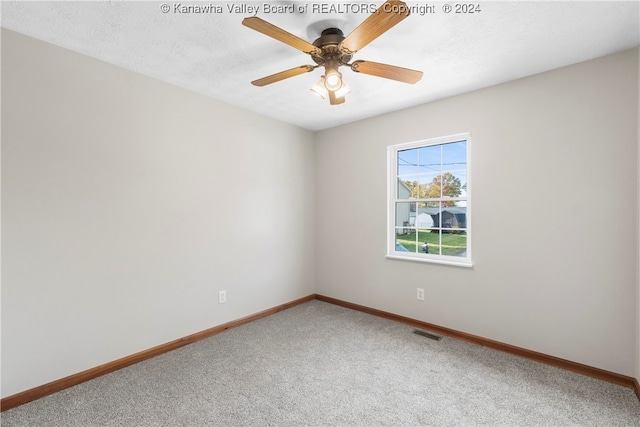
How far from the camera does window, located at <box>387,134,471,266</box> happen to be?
2945 mm

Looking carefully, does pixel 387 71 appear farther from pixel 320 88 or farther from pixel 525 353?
pixel 525 353

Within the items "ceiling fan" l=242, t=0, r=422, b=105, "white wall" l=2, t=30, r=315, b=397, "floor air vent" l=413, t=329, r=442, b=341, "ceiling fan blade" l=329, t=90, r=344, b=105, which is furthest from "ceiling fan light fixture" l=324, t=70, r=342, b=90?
"floor air vent" l=413, t=329, r=442, b=341

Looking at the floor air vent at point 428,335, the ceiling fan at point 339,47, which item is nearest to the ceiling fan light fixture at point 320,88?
the ceiling fan at point 339,47

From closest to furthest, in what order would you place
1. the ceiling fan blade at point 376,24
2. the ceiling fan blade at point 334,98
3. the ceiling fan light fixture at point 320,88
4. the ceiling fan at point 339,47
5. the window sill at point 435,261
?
the ceiling fan blade at point 376,24 < the ceiling fan at point 339,47 < the ceiling fan light fixture at point 320,88 < the ceiling fan blade at point 334,98 < the window sill at point 435,261

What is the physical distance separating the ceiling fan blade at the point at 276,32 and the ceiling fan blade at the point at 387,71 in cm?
28

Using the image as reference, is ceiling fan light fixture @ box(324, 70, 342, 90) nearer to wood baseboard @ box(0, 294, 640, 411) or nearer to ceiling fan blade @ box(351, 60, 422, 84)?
ceiling fan blade @ box(351, 60, 422, 84)

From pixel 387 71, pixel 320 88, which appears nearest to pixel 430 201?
pixel 387 71

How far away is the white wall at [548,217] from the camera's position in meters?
2.11

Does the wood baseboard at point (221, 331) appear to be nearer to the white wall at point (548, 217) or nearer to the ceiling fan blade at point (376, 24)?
the white wall at point (548, 217)

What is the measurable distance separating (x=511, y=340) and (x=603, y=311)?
2.30 ft

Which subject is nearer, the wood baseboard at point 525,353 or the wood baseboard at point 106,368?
the wood baseboard at point 106,368

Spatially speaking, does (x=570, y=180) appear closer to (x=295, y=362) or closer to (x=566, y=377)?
(x=566, y=377)

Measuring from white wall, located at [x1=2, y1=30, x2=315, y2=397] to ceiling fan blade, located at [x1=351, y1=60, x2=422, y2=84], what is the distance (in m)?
1.74

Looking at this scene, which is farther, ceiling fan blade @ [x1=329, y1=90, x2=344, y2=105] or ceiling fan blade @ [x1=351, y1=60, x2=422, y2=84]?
ceiling fan blade @ [x1=329, y1=90, x2=344, y2=105]
